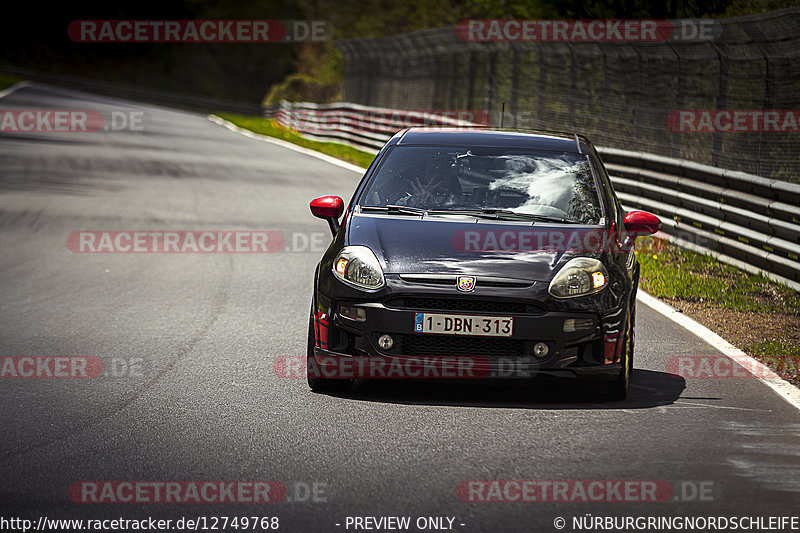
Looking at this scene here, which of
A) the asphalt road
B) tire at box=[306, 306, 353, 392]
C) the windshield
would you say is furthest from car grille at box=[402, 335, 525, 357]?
the windshield

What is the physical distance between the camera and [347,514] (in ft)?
15.4

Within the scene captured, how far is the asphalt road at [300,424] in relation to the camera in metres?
4.91

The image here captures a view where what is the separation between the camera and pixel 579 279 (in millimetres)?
6625

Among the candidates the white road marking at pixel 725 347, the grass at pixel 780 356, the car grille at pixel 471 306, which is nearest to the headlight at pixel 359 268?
the car grille at pixel 471 306

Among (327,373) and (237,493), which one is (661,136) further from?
(237,493)

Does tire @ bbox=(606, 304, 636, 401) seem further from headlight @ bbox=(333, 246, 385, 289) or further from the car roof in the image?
the car roof

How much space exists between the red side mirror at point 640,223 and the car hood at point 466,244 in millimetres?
393

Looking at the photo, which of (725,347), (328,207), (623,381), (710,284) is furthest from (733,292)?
(328,207)

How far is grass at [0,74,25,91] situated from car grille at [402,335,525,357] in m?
54.7

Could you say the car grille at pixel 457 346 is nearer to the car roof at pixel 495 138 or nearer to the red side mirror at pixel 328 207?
the red side mirror at pixel 328 207

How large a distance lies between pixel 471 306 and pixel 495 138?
1933 mm

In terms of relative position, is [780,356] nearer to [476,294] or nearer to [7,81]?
[476,294]

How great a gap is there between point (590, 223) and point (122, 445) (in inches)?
123

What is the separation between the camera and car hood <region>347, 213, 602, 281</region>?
6609 millimetres
